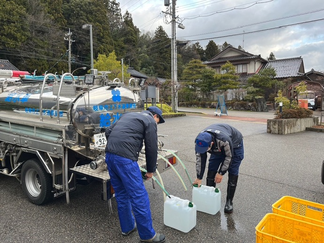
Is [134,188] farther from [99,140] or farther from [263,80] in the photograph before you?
[263,80]

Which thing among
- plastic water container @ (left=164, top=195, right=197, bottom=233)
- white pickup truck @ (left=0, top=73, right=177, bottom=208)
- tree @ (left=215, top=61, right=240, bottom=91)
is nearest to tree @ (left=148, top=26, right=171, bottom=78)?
tree @ (left=215, top=61, right=240, bottom=91)

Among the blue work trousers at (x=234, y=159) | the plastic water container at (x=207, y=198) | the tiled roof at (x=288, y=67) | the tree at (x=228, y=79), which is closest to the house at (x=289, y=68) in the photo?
the tiled roof at (x=288, y=67)

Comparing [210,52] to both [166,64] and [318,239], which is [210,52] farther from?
[318,239]

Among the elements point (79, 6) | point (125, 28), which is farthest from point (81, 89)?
point (125, 28)

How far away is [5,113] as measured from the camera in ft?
15.8

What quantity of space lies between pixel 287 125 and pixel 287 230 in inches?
385

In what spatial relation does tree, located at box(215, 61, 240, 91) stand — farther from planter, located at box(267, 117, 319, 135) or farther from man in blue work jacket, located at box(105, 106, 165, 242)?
man in blue work jacket, located at box(105, 106, 165, 242)

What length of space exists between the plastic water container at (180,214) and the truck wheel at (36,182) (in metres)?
1.89

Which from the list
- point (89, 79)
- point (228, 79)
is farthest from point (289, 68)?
point (89, 79)

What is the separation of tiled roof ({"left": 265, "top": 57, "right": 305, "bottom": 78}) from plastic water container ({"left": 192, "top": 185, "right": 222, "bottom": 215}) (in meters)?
30.8

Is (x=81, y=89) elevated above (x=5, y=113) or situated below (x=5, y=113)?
above

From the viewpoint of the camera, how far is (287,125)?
11125 mm

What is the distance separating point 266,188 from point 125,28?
1832 inches

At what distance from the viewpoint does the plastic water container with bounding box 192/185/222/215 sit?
372 cm
